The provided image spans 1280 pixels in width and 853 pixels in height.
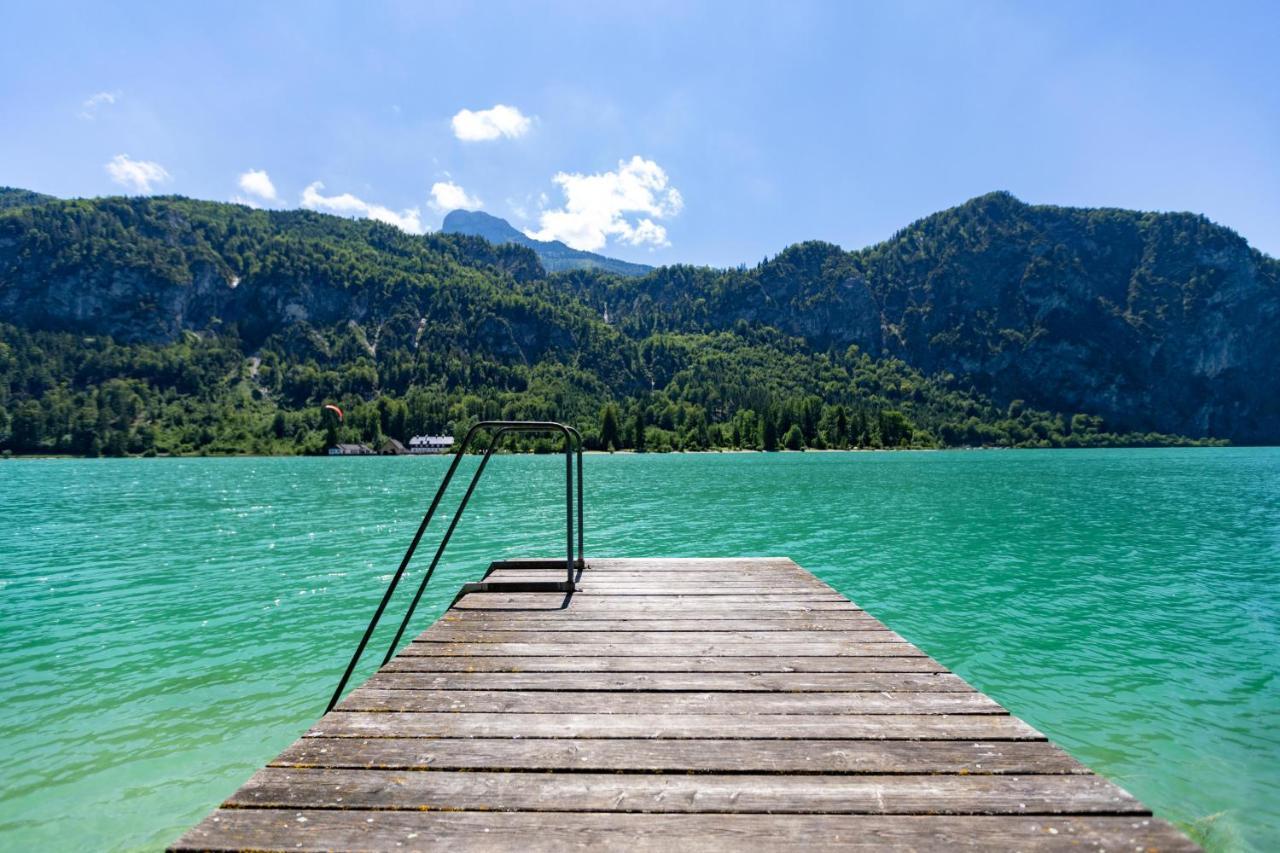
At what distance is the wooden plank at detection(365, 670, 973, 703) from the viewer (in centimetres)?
489

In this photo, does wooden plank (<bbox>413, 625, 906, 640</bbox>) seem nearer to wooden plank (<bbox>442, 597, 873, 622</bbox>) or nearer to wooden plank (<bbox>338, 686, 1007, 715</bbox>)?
wooden plank (<bbox>442, 597, 873, 622</bbox>)

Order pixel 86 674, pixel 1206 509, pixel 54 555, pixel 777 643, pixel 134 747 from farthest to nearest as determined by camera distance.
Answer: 1. pixel 1206 509
2. pixel 54 555
3. pixel 86 674
4. pixel 134 747
5. pixel 777 643

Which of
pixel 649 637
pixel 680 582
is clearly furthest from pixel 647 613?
pixel 680 582

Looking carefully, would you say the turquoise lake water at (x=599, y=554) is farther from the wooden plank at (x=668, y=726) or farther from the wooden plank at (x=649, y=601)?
the wooden plank at (x=668, y=726)

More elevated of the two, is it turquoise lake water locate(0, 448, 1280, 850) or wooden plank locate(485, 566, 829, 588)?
wooden plank locate(485, 566, 829, 588)

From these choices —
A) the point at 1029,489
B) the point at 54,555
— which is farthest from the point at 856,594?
the point at 1029,489

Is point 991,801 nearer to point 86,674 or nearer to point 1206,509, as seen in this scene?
point 86,674

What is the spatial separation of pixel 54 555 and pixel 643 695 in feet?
95.4

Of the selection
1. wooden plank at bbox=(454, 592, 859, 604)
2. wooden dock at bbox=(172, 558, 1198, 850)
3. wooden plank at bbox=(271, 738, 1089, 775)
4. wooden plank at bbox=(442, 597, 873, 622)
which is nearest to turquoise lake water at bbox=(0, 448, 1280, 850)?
wooden plank at bbox=(454, 592, 859, 604)

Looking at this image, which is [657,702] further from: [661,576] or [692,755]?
[661,576]

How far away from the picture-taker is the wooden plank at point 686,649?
225 inches

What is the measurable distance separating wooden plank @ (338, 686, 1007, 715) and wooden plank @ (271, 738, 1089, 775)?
505 mm

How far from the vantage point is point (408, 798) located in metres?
3.34

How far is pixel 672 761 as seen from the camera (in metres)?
3.69
